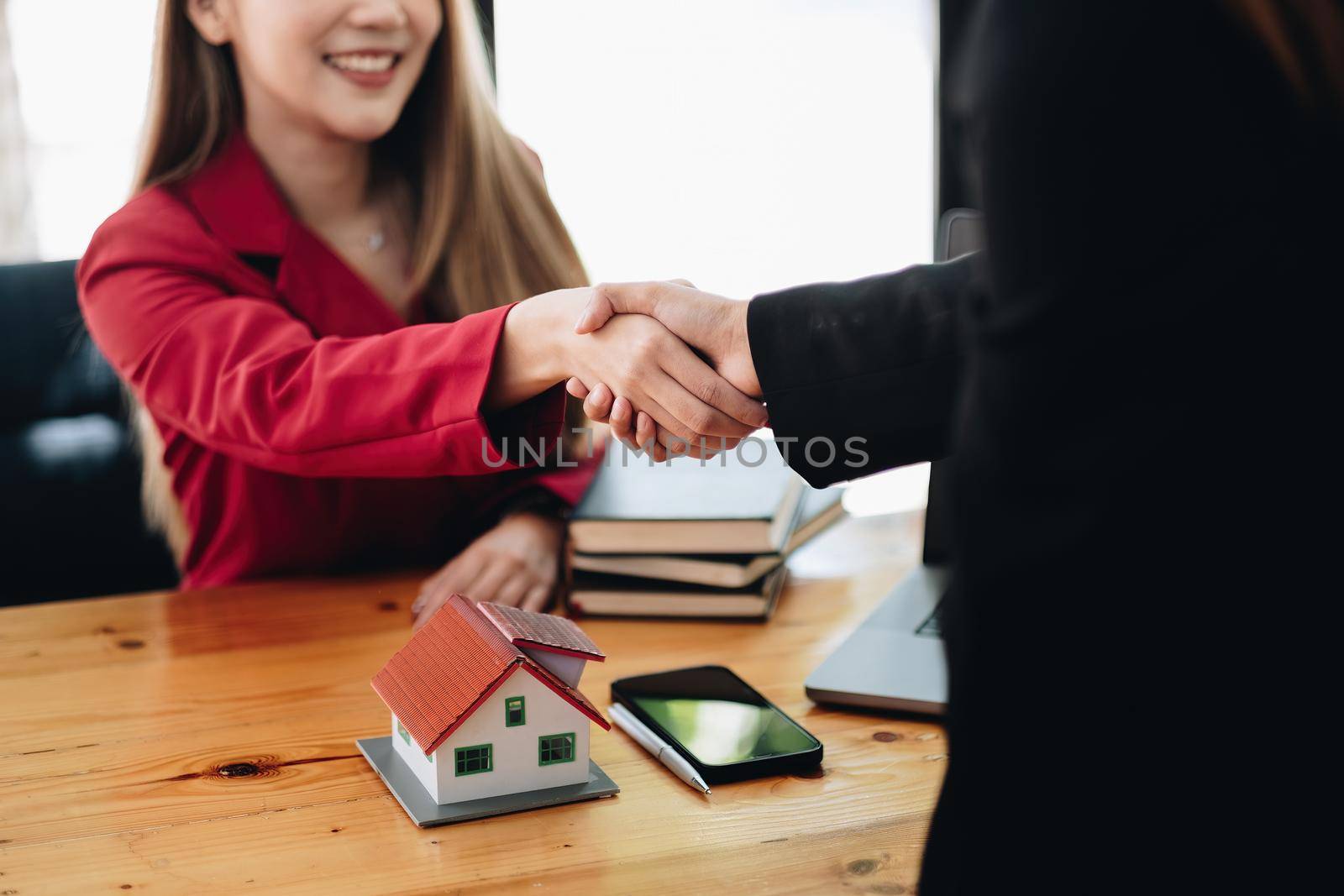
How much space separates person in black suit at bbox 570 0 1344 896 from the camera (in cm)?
40

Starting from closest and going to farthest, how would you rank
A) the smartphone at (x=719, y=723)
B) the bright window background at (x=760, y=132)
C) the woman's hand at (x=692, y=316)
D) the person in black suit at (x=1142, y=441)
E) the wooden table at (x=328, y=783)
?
the person in black suit at (x=1142, y=441), the wooden table at (x=328, y=783), the smartphone at (x=719, y=723), the woman's hand at (x=692, y=316), the bright window background at (x=760, y=132)

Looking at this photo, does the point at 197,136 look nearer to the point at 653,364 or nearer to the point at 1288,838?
the point at 653,364

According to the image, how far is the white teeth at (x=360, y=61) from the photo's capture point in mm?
1021

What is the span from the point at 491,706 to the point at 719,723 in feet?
0.58

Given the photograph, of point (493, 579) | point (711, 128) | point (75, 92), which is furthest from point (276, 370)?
point (75, 92)

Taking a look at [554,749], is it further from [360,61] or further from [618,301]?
[360,61]

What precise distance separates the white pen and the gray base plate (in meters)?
0.04

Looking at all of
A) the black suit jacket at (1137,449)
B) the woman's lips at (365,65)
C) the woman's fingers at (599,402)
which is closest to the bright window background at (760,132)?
the woman's lips at (365,65)

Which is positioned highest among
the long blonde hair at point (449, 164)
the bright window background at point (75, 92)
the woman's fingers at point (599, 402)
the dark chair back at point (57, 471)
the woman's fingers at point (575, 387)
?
the bright window background at point (75, 92)

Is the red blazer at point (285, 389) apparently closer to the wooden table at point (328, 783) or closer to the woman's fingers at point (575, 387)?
the woman's fingers at point (575, 387)

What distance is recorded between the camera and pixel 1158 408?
412 millimetres

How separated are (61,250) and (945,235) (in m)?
3.18

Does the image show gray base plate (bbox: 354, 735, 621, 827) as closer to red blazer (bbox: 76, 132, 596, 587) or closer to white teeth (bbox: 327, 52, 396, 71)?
red blazer (bbox: 76, 132, 596, 587)

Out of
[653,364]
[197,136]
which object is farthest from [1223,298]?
[197,136]
